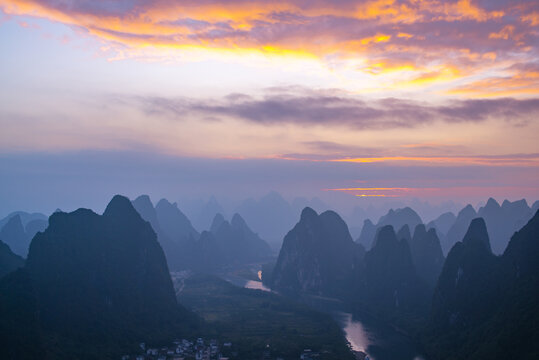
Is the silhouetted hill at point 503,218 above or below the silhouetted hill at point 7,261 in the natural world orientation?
above

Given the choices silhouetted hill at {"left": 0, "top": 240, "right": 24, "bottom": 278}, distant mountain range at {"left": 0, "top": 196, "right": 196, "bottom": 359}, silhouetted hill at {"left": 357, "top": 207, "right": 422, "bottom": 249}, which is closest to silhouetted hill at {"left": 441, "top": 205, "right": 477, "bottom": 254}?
silhouetted hill at {"left": 357, "top": 207, "right": 422, "bottom": 249}

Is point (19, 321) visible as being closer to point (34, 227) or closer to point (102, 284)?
point (102, 284)

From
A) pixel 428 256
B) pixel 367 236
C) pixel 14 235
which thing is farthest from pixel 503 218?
pixel 14 235

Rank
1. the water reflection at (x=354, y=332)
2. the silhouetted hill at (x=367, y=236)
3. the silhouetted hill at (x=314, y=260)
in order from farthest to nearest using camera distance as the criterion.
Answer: the silhouetted hill at (x=367, y=236) → the silhouetted hill at (x=314, y=260) → the water reflection at (x=354, y=332)

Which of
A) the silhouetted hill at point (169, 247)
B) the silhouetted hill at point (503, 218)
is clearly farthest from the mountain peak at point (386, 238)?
the silhouetted hill at point (503, 218)

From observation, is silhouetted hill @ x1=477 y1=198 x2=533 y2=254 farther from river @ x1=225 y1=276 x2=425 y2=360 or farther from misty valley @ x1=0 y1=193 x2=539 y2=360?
river @ x1=225 y1=276 x2=425 y2=360

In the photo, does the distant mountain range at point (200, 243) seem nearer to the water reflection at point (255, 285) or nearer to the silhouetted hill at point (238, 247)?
the silhouetted hill at point (238, 247)
